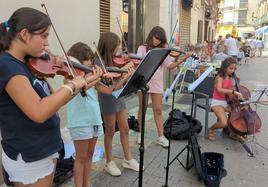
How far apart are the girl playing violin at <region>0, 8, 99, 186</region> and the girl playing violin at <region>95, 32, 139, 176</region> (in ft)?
3.79

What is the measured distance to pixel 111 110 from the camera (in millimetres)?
3234

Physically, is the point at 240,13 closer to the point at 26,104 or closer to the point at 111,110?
the point at 111,110

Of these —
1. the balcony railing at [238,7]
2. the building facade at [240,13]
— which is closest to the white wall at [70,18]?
the building facade at [240,13]

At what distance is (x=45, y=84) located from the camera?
188 cm

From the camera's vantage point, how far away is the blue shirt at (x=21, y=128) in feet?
5.12

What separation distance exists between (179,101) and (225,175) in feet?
13.3

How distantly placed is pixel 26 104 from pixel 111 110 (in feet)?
5.71

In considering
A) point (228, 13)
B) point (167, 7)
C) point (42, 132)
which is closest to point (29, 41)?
point (42, 132)

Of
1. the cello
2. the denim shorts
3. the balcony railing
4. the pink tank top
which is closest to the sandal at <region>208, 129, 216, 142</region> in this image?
the cello

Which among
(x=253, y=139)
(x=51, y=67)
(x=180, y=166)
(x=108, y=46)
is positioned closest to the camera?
(x=51, y=67)

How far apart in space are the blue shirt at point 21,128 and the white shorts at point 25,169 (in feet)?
0.11

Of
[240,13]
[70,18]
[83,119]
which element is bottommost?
[83,119]

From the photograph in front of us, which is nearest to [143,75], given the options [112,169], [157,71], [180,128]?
[112,169]

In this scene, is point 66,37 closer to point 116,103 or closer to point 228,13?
point 116,103
